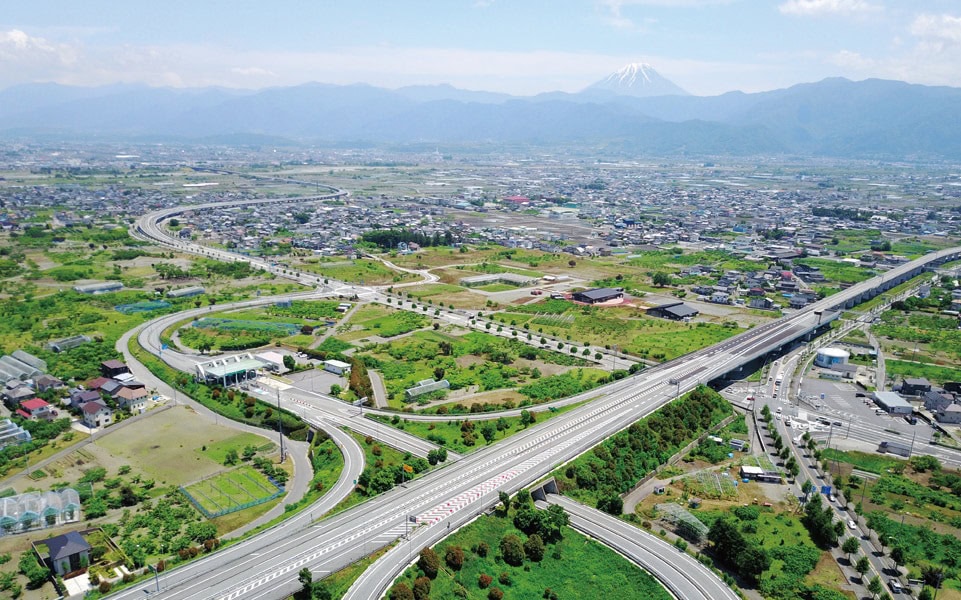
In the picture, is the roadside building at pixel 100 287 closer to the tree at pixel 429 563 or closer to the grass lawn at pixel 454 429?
the grass lawn at pixel 454 429

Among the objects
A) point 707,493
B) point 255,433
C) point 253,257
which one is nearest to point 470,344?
point 255,433

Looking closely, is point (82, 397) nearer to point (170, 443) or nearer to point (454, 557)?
point (170, 443)

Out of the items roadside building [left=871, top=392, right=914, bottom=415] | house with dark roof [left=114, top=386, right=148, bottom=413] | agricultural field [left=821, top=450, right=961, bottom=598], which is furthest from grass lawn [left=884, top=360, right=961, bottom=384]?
house with dark roof [left=114, top=386, right=148, bottom=413]

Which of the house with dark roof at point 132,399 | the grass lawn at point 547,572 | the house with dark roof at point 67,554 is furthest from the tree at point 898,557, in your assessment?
the house with dark roof at point 132,399

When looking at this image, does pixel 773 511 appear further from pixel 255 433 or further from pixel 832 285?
pixel 832 285

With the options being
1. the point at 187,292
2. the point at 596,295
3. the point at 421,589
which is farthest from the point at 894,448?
the point at 187,292

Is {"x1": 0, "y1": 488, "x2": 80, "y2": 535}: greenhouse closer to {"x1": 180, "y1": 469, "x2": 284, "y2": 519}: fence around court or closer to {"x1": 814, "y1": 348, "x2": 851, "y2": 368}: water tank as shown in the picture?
{"x1": 180, "y1": 469, "x2": 284, "y2": 519}: fence around court
